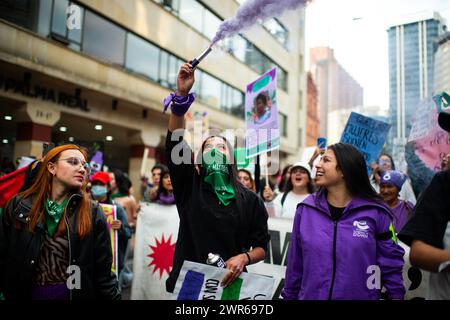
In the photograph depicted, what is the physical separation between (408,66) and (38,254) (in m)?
5.23

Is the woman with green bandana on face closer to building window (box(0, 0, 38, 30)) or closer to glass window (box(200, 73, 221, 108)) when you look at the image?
building window (box(0, 0, 38, 30))

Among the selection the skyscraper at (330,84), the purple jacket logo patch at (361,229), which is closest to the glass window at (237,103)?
the purple jacket logo patch at (361,229)

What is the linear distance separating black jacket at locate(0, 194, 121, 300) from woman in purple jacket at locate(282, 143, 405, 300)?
1173mm

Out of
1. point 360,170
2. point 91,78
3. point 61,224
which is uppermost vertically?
point 91,78

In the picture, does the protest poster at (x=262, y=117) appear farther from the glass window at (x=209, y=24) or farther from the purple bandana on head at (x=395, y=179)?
the glass window at (x=209, y=24)

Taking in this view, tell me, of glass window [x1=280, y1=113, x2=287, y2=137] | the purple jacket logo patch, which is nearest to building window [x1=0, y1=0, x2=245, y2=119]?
the purple jacket logo patch

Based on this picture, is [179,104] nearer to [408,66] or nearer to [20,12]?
[408,66]

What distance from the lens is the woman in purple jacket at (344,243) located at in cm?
203

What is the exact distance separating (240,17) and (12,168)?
337 inches

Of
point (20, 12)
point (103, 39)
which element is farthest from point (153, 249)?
point (103, 39)

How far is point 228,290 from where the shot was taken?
2166mm

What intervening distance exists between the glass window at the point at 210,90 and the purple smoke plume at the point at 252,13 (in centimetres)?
1449
